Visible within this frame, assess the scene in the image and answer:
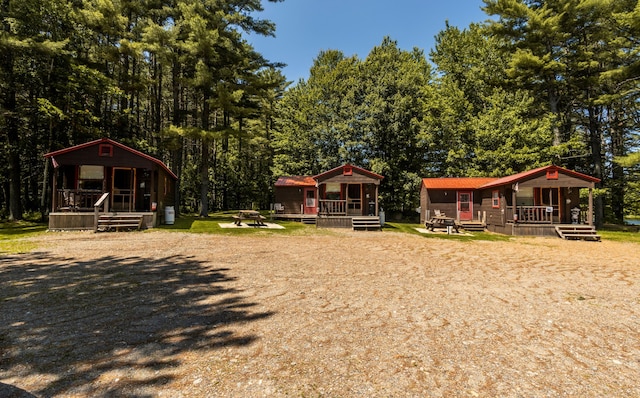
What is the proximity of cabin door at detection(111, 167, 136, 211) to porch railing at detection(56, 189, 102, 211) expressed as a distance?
1.02m

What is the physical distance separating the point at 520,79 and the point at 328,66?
19.6m

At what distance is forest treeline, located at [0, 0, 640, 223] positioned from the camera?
19.1 m

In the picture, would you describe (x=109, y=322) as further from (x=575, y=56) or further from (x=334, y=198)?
(x=575, y=56)

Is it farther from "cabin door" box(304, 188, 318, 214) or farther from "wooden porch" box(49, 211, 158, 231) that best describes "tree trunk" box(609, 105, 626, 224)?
"wooden porch" box(49, 211, 158, 231)

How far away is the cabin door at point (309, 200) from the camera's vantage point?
2475 cm

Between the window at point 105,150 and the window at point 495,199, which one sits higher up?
the window at point 105,150

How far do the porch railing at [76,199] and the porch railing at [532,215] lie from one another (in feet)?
77.2

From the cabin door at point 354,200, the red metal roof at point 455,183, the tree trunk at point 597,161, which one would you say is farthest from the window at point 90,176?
the tree trunk at point 597,161

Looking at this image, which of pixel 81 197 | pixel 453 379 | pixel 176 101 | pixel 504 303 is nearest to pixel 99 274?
pixel 453 379

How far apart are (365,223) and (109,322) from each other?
50.2 feet

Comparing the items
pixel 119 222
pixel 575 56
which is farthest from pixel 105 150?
pixel 575 56

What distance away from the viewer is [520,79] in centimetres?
2619

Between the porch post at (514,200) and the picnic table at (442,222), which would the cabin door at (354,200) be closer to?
the picnic table at (442,222)

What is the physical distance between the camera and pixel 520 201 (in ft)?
64.0
